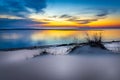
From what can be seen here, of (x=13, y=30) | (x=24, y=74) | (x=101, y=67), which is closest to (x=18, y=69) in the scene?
(x=24, y=74)

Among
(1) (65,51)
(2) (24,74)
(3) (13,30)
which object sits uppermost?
(3) (13,30)

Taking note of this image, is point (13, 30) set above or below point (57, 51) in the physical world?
above

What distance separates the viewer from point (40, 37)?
1654 mm

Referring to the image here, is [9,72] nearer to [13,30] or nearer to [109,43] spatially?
[13,30]

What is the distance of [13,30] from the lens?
1.65 m

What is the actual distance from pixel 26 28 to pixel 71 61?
1.23 feet

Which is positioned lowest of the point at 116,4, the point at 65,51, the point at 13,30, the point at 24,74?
the point at 24,74

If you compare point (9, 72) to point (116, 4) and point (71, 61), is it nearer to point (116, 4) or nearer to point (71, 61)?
point (71, 61)

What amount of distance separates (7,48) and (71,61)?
0.44 m

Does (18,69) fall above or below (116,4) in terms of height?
below

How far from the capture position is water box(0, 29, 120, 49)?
5.38ft

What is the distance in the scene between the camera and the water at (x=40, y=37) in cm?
164

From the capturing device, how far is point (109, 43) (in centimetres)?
163

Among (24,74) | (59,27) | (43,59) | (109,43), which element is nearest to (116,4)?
(109,43)
